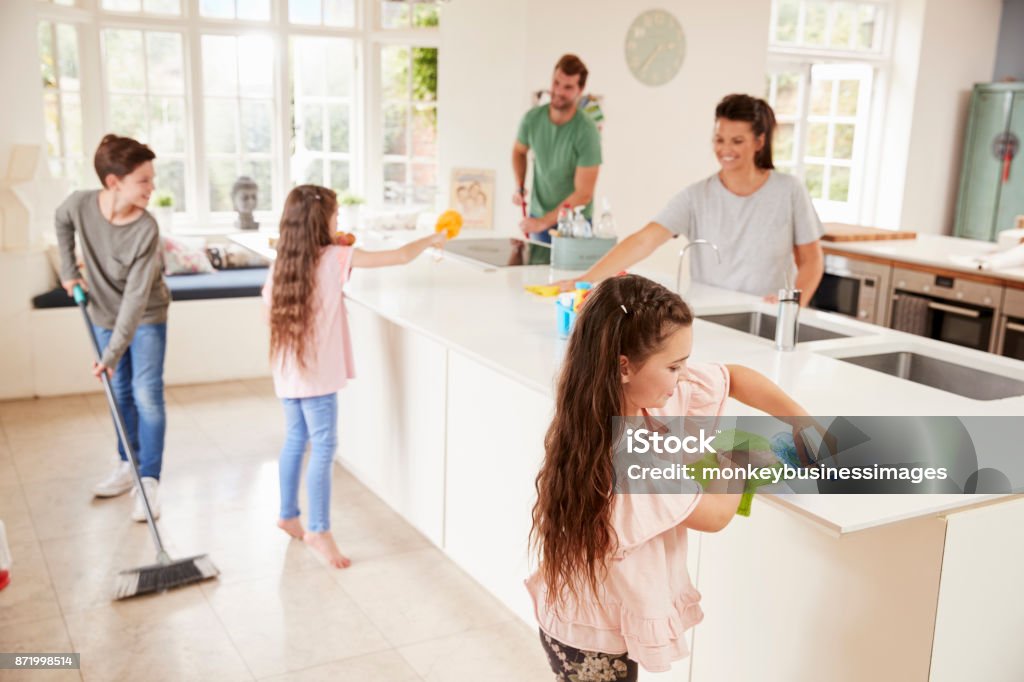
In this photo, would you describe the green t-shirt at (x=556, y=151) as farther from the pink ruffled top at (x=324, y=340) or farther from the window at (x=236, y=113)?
the window at (x=236, y=113)

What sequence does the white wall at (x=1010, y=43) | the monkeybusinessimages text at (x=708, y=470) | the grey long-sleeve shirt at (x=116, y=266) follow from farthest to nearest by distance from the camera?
the white wall at (x=1010, y=43) → the grey long-sleeve shirt at (x=116, y=266) → the monkeybusinessimages text at (x=708, y=470)

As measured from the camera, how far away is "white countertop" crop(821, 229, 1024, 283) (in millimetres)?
4777

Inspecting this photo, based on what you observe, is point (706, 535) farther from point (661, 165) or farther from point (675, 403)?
point (661, 165)

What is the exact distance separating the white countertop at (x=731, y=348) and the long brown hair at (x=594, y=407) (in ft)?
1.30

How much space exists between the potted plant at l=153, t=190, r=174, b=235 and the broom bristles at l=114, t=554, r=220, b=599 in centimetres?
342

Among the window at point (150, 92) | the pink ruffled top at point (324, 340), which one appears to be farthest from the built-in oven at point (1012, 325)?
the window at point (150, 92)

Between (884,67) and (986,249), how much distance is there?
3.44 metres

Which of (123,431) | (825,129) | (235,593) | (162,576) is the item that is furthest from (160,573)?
(825,129)

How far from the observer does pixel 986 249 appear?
18.2 feet

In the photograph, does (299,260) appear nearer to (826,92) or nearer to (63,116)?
(63,116)

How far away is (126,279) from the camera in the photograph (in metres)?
3.68

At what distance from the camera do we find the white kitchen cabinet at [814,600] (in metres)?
1.89

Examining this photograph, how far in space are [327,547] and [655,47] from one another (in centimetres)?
428

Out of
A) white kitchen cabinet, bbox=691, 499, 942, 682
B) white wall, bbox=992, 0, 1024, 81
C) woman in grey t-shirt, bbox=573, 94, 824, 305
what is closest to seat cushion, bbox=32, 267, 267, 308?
woman in grey t-shirt, bbox=573, 94, 824, 305
